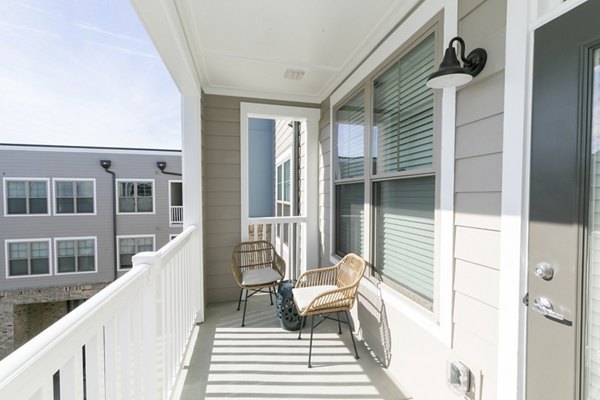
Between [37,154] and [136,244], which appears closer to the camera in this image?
[37,154]

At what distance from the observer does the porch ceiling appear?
1.78m

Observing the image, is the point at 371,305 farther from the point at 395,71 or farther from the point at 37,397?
the point at 37,397

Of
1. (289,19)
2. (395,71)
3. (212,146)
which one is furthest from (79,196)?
(395,71)

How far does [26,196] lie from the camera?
7.77m

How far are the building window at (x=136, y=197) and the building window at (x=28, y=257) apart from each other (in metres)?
2.36

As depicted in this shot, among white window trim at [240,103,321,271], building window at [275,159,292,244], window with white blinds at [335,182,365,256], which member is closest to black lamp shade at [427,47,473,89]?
window with white blinds at [335,182,365,256]

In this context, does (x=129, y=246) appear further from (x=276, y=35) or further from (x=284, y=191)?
(x=276, y=35)

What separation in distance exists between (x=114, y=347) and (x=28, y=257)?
33.8 ft

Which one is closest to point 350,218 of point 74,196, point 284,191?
point 284,191

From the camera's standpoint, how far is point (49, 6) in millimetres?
2127

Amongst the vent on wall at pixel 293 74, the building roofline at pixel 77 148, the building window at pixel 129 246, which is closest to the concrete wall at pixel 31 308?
the building window at pixel 129 246

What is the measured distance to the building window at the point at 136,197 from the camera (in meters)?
8.49

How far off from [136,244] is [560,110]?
10.3 meters

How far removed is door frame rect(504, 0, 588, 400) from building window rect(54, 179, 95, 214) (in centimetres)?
1027
